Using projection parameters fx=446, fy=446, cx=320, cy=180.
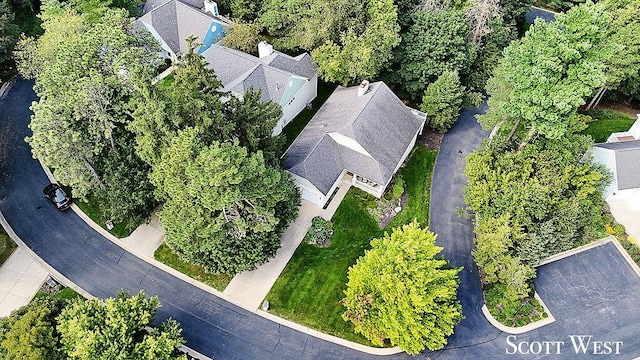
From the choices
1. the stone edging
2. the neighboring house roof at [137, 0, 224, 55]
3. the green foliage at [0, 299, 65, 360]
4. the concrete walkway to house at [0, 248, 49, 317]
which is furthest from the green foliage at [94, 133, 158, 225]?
the neighboring house roof at [137, 0, 224, 55]

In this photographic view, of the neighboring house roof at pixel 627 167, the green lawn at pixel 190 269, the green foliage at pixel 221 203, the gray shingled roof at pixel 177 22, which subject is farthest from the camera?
the gray shingled roof at pixel 177 22

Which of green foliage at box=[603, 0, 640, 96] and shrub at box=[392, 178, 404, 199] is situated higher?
green foliage at box=[603, 0, 640, 96]

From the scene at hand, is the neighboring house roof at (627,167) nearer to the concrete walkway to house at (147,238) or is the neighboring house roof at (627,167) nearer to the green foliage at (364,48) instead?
the green foliage at (364,48)

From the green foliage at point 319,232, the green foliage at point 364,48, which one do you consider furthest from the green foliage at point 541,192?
the green foliage at point 364,48

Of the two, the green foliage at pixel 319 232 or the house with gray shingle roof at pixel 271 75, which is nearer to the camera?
the green foliage at pixel 319 232

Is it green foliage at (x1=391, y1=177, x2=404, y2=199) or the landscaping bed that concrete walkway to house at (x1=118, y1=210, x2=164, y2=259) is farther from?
the landscaping bed

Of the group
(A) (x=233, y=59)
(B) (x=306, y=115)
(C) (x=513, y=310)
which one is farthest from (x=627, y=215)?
(A) (x=233, y=59)
